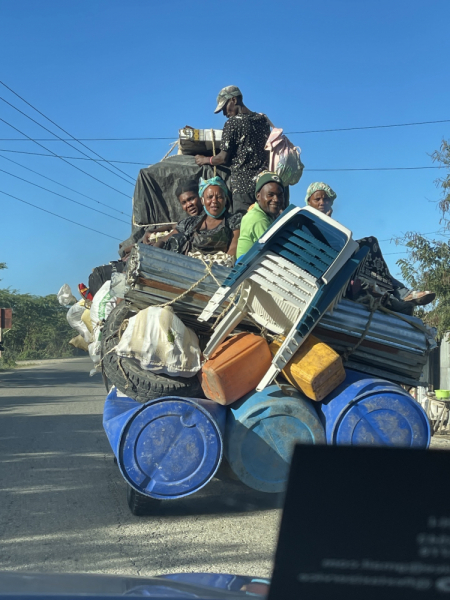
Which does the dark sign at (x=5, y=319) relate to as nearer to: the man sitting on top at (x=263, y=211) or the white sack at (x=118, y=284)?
the white sack at (x=118, y=284)

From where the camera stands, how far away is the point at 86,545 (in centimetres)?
391

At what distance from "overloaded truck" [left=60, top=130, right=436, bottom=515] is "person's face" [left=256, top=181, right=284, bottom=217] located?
806 mm

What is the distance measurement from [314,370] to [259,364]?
40 cm

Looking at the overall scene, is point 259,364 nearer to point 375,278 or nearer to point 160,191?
point 375,278

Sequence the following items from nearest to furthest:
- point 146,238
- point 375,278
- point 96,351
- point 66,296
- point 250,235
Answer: point 250,235 → point 375,278 → point 146,238 → point 96,351 → point 66,296

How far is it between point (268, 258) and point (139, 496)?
1962 millimetres

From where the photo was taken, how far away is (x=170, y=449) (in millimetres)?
3904

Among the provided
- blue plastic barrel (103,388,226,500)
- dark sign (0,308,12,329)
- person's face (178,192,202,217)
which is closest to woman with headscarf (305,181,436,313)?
person's face (178,192,202,217)

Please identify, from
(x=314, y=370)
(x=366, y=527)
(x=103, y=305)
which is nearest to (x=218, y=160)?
(x=103, y=305)

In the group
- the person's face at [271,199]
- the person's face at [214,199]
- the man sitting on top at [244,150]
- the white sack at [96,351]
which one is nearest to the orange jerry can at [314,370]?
the person's face at [271,199]

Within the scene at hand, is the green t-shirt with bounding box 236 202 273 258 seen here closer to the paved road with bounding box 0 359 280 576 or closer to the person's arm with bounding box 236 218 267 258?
the person's arm with bounding box 236 218 267 258

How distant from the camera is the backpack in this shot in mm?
5754

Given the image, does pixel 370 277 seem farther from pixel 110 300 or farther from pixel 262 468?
pixel 110 300

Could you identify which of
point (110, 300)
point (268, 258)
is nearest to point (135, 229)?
point (110, 300)
